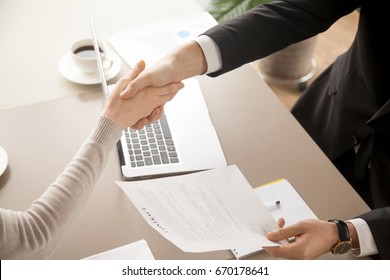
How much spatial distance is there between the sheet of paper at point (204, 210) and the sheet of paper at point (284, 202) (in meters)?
0.05

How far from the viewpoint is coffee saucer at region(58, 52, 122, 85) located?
3.88 feet

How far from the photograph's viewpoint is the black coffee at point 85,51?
121 centimetres

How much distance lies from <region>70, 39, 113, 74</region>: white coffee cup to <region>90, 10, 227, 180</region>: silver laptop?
0.18 ft

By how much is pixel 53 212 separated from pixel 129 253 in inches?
6.3

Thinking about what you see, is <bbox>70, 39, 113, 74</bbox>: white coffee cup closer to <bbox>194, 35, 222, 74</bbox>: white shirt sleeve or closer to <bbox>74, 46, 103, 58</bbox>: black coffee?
<bbox>74, 46, 103, 58</bbox>: black coffee

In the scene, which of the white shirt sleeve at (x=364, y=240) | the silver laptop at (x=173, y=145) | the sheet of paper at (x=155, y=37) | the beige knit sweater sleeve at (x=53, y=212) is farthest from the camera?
the sheet of paper at (x=155, y=37)

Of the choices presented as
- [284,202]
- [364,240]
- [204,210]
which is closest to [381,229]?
[364,240]

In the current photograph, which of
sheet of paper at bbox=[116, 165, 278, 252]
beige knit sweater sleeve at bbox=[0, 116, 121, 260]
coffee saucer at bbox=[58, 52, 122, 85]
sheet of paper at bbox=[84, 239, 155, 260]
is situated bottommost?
sheet of paper at bbox=[84, 239, 155, 260]

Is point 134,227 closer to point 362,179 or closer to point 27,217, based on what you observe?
point 27,217

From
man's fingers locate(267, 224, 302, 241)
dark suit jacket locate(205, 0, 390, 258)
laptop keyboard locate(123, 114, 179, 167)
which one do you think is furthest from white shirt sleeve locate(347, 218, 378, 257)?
laptop keyboard locate(123, 114, 179, 167)

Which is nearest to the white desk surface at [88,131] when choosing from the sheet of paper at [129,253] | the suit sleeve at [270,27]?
the sheet of paper at [129,253]

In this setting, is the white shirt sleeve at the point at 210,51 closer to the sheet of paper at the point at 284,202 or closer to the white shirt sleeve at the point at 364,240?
the sheet of paper at the point at 284,202

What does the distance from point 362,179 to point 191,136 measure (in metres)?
0.52
